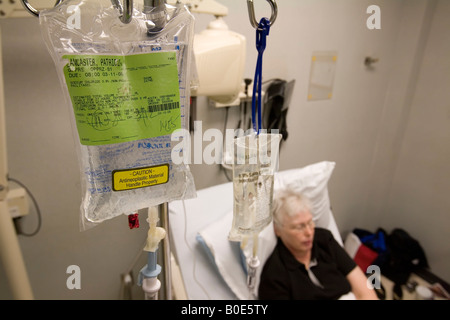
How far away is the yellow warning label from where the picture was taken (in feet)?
1.23

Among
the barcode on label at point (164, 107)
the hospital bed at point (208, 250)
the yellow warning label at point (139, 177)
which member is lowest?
the hospital bed at point (208, 250)

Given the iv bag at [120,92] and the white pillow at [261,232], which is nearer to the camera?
the iv bag at [120,92]

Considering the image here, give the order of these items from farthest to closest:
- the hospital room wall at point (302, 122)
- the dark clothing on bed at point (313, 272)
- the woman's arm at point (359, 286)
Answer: the woman's arm at point (359, 286) < the dark clothing on bed at point (313, 272) < the hospital room wall at point (302, 122)

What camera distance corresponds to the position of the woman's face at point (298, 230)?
51.0 inches

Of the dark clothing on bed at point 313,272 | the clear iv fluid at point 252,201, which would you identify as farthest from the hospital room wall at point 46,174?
the dark clothing on bed at point 313,272

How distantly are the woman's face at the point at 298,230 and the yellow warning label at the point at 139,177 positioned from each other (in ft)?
3.37

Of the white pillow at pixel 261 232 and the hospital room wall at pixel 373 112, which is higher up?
the hospital room wall at pixel 373 112

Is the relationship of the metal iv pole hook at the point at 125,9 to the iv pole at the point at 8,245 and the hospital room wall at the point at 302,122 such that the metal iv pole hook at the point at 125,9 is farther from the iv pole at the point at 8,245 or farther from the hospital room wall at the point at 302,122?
the iv pole at the point at 8,245

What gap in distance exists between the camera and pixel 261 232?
1.12 metres

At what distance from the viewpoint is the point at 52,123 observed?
3.31ft

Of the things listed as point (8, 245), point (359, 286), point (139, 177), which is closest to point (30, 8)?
point (139, 177)

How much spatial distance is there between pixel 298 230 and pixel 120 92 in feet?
3.80
